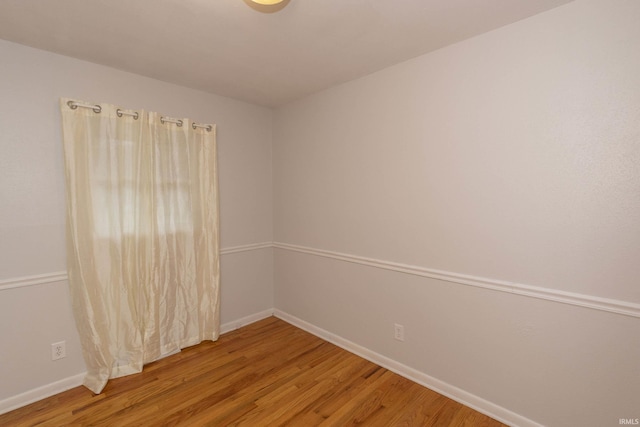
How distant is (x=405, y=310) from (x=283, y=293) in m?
1.64

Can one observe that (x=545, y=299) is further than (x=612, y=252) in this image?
Yes

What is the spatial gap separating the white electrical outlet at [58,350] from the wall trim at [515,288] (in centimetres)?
235

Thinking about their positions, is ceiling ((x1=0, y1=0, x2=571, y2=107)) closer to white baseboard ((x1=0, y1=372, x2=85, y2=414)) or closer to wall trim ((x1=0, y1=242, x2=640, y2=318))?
wall trim ((x1=0, y1=242, x2=640, y2=318))

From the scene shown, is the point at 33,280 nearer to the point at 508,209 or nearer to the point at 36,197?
the point at 36,197

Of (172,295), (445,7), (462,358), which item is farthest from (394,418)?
(445,7)

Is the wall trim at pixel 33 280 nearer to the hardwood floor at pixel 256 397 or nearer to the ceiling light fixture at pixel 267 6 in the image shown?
the hardwood floor at pixel 256 397

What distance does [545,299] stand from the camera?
67.2 inches

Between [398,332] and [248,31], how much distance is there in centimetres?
252

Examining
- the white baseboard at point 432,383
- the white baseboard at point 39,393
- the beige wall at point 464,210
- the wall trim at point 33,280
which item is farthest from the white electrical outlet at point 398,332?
the wall trim at point 33,280

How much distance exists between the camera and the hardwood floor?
1.89 meters

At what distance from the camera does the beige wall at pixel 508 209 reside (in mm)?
1496

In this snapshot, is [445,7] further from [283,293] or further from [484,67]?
[283,293]

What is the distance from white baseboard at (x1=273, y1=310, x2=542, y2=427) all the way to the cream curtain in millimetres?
1221

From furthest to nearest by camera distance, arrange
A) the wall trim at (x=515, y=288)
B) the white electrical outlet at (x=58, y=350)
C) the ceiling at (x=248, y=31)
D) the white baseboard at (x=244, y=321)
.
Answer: the white baseboard at (x=244, y=321) < the white electrical outlet at (x=58, y=350) < the ceiling at (x=248, y=31) < the wall trim at (x=515, y=288)
